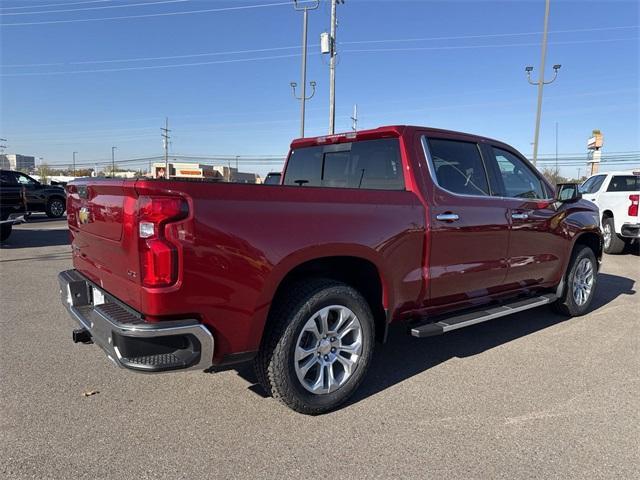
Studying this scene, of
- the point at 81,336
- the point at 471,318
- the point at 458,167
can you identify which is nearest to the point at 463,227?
the point at 458,167


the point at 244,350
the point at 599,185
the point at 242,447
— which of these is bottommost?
the point at 242,447

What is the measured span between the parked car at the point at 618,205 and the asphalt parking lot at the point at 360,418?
6.89 m

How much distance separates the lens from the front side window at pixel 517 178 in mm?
4609

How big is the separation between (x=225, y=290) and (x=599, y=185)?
12093mm

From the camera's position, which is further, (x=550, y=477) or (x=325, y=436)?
(x=325, y=436)

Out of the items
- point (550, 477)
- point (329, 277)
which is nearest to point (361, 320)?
point (329, 277)

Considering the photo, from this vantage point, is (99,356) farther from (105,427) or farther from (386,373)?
(386,373)

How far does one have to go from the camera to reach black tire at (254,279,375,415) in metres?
2.97

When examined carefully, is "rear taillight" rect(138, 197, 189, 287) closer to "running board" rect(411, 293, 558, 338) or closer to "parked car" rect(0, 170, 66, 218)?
"running board" rect(411, 293, 558, 338)

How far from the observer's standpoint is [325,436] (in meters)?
2.92

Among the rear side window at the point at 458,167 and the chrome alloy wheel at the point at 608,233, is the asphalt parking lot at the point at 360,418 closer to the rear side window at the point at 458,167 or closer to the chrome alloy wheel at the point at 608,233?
the rear side window at the point at 458,167

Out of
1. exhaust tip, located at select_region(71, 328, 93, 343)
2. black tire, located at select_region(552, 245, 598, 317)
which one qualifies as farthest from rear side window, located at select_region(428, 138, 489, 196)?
exhaust tip, located at select_region(71, 328, 93, 343)

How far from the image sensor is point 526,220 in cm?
463

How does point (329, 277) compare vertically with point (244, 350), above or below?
above
